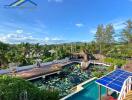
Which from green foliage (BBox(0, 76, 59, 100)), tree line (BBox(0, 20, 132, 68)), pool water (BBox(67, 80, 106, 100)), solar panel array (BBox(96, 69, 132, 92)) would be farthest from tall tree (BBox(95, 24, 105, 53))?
→ green foliage (BBox(0, 76, 59, 100))

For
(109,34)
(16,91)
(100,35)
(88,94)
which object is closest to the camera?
(16,91)

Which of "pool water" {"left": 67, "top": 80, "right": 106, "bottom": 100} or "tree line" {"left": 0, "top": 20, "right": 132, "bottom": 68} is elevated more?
"tree line" {"left": 0, "top": 20, "right": 132, "bottom": 68}

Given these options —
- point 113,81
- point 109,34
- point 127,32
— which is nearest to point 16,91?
point 113,81

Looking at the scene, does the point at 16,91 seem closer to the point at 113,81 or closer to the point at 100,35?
the point at 113,81

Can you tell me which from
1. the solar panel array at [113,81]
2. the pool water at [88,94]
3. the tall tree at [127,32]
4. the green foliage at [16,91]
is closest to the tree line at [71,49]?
the tall tree at [127,32]

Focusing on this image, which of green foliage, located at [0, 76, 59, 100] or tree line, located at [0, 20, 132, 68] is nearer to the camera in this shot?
green foliage, located at [0, 76, 59, 100]

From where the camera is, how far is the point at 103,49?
4403 centimetres

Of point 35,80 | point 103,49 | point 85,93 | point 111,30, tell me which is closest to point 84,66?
point 35,80

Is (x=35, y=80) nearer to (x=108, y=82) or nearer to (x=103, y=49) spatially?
(x=108, y=82)

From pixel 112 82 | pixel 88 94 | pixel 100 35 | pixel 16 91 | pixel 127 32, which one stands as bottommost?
pixel 88 94

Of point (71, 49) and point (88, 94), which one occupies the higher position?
point (71, 49)

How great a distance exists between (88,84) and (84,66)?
1592 centimetres

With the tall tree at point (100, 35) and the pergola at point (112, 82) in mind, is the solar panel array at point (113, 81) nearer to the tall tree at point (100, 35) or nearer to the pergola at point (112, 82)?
the pergola at point (112, 82)

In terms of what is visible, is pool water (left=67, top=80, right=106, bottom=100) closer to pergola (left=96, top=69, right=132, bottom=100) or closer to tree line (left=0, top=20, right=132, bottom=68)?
pergola (left=96, top=69, right=132, bottom=100)
